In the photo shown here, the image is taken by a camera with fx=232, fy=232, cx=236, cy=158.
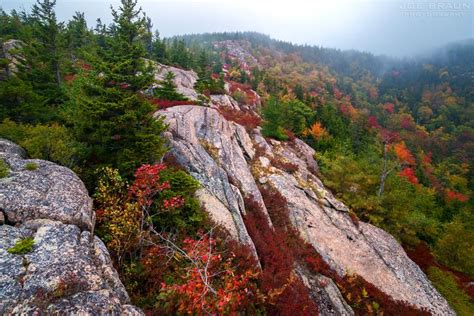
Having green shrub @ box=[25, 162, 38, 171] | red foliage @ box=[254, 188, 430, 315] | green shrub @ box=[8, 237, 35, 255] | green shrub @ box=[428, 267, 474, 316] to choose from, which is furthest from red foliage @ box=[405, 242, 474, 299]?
green shrub @ box=[25, 162, 38, 171]

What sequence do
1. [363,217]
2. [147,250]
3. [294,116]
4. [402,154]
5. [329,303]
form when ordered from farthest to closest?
[402,154] → [294,116] → [363,217] → [329,303] → [147,250]

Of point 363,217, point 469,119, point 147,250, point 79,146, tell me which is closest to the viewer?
point 147,250

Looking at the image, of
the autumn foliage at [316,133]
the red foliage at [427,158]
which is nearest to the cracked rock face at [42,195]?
the autumn foliage at [316,133]

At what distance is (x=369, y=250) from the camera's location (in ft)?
47.8

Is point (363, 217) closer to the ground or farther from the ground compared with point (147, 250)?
closer to the ground

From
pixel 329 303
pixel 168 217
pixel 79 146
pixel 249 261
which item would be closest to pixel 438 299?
pixel 329 303

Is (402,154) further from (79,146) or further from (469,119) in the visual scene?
(469,119)

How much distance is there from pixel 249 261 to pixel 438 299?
13.4m

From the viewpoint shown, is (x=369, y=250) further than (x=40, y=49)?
No

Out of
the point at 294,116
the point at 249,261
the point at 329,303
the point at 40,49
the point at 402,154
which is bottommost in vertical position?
the point at 402,154

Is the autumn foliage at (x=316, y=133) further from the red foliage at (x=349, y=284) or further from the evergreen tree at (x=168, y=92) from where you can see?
the red foliage at (x=349, y=284)

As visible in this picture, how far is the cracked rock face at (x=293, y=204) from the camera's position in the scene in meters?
12.3

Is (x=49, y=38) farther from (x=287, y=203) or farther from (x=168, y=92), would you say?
(x=287, y=203)

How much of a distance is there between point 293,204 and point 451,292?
42.1 feet
